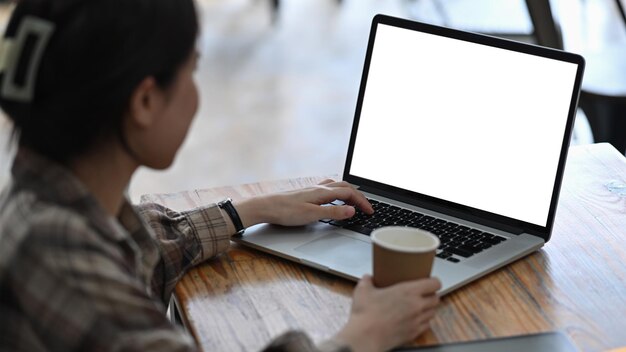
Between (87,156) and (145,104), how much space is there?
8 cm

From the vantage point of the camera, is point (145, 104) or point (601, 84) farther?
point (601, 84)

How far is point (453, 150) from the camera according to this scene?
143cm

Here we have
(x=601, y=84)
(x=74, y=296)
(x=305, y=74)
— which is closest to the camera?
(x=74, y=296)

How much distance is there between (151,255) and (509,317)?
44 centimetres

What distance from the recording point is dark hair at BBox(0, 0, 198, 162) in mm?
893

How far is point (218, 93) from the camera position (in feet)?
12.7

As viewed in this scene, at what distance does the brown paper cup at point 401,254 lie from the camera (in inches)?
42.2

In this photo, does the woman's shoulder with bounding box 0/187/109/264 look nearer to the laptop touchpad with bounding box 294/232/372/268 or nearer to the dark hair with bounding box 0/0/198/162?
the dark hair with bounding box 0/0/198/162

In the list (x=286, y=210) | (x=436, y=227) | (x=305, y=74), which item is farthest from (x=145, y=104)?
(x=305, y=74)

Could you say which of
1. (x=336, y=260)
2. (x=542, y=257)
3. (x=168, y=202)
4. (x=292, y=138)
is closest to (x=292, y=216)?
(x=336, y=260)

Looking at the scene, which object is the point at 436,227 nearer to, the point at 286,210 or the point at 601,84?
the point at 286,210

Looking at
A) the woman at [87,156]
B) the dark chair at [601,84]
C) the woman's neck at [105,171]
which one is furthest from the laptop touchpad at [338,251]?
the dark chair at [601,84]

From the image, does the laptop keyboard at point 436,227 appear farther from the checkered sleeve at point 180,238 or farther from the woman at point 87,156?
the woman at point 87,156

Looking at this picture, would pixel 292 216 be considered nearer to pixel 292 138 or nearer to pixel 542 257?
pixel 542 257
